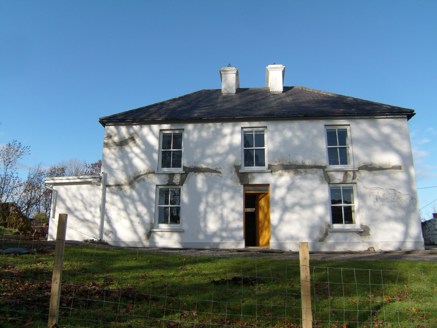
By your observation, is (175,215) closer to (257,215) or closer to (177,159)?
(177,159)

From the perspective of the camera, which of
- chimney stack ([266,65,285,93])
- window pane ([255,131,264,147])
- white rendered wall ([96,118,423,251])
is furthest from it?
chimney stack ([266,65,285,93])

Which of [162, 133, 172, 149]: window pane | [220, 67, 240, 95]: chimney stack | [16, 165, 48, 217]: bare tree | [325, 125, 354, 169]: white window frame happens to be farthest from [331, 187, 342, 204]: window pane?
[16, 165, 48, 217]: bare tree

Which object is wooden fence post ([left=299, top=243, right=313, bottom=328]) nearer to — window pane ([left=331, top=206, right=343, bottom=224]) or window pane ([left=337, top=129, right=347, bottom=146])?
window pane ([left=331, top=206, right=343, bottom=224])

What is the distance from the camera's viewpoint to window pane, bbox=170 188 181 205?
1600cm

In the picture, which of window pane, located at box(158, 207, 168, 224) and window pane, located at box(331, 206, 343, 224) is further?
window pane, located at box(158, 207, 168, 224)

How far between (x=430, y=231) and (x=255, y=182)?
11.6 m

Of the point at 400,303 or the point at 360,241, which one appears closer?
the point at 400,303

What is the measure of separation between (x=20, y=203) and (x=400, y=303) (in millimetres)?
35370

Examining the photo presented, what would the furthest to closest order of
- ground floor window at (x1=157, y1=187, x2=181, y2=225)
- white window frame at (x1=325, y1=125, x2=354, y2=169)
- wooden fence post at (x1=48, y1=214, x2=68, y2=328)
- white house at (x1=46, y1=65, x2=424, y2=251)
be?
ground floor window at (x1=157, y1=187, x2=181, y2=225), white window frame at (x1=325, y1=125, x2=354, y2=169), white house at (x1=46, y1=65, x2=424, y2=251), wooden fence post at (x1=48, y1=214, x2=68, y2=328)

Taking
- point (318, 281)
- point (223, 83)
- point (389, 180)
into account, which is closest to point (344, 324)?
point (318, 281)

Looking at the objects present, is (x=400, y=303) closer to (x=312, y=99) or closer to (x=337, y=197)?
(x=337, y=197)

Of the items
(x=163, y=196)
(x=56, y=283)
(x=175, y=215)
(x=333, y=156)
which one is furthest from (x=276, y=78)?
(x=56, y=283)

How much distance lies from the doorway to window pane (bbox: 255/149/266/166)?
44.1 inches

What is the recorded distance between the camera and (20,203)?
109ft
